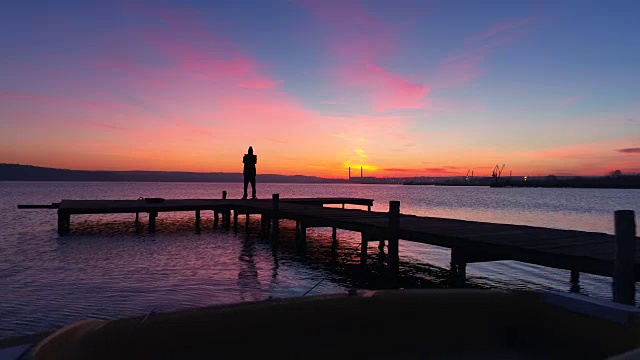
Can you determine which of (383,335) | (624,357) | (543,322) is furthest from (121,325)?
(543,322)

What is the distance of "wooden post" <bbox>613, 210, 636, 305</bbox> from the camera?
21.0 ft

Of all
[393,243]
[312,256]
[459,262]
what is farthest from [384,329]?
[312,256]

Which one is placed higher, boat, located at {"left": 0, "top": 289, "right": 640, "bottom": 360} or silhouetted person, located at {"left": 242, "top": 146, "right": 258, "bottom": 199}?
silhouetted person, located at {"left": 242, "top": 146, "right": 258, "bottom": 199}

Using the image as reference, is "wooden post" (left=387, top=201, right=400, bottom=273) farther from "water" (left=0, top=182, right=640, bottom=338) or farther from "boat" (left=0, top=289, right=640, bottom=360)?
"boat" (left=0, top=289, right=640, bottom=360)

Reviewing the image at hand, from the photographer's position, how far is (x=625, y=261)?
21.3 feet

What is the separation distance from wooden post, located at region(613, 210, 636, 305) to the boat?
8.02 feet

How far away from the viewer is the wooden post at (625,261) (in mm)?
6414

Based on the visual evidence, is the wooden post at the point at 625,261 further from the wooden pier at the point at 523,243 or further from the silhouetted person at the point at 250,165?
the silhouetted person at the point at 250,165

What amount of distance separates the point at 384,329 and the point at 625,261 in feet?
14.5

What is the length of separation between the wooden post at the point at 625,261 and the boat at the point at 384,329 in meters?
2.44

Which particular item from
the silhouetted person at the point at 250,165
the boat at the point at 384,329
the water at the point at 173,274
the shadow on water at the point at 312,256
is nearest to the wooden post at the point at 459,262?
the shadow on water at the point at 312,256

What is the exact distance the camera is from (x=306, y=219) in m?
17.0

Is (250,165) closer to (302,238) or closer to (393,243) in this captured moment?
(302,238)

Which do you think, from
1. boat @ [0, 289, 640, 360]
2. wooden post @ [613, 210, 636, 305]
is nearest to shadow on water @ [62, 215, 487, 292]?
wooden post @ [613, 210, 636, 305]
